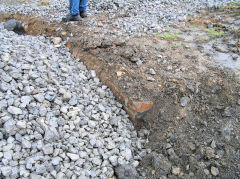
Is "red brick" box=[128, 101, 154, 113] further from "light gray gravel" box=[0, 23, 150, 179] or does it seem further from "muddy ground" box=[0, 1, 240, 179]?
"light gray gravel" box=[0, 23, 150, 179]

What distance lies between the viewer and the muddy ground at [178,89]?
326 centimetres

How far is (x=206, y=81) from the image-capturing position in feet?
12.6

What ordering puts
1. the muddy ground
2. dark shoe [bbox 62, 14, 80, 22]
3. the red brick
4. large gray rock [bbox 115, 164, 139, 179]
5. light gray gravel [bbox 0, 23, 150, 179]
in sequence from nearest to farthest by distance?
light gray gravel [bbox 0, 23, 150, 179], large gray rock [bbox 115, 164, 139, 179], the muddy ground, the red brick, dark shoe [bbox 62, 14, 80, 22]

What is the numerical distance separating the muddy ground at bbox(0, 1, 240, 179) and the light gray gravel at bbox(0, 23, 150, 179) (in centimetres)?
37

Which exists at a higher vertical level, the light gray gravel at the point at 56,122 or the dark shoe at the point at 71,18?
the dark shoe at the point at 71,18

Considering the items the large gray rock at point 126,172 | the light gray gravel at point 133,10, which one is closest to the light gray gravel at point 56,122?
the large gray rock at point 126,172

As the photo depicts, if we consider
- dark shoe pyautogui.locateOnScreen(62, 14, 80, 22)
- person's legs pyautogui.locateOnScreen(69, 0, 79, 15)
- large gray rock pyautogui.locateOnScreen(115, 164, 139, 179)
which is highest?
person's legs pyautogui.locateOnScreen(69, 0, 79, 15)

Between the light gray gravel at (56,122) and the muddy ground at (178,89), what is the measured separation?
37cm

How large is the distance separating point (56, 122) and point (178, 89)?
227 centimetres

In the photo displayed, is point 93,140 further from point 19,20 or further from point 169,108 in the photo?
point 19,20

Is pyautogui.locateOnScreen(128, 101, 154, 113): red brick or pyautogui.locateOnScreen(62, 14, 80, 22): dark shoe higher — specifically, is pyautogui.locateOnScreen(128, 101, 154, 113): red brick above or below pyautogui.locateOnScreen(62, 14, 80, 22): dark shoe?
below

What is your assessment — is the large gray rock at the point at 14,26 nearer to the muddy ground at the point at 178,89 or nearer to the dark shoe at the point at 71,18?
the dark shoe at the point at 71,18

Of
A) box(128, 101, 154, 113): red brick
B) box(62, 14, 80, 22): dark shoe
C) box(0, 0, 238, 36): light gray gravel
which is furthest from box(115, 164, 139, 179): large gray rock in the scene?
box(62, 14, 80, 22): dark shoe

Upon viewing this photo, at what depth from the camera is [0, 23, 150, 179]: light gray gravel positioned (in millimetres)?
2836
